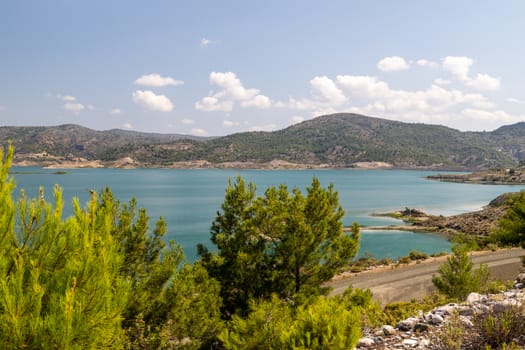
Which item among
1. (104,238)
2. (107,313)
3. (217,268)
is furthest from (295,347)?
(217,268)

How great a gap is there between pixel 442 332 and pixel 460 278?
12822mm

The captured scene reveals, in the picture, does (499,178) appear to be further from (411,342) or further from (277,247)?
(411,342)

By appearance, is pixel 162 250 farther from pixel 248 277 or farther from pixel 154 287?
pixel 248 277

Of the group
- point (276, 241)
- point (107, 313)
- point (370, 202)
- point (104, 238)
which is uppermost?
point (104, 238)

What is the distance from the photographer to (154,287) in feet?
42.9

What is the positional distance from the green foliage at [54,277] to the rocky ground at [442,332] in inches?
225

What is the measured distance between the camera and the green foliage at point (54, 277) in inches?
172

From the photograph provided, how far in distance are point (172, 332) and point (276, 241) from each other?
18.4ft

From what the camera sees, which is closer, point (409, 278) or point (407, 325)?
point (407, 325)

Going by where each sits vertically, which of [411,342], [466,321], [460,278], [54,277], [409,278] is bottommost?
[409,278]

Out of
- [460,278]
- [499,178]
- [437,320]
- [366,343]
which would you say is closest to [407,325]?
[437,320]

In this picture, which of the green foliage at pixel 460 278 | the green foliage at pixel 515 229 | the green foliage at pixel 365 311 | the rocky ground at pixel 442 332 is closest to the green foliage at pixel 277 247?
the green foliage at pixel 365 311

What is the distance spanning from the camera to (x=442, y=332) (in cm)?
706

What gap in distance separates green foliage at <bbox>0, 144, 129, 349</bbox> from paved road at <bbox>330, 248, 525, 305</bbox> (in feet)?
72.4
